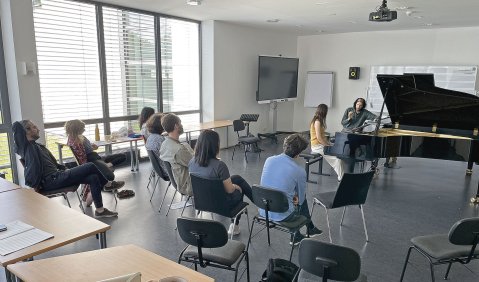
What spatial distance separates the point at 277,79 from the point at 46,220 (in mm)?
7477

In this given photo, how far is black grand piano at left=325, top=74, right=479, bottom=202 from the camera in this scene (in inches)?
182

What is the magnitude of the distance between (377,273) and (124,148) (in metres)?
5.09

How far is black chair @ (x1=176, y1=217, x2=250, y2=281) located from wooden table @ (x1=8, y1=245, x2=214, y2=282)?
1.12ft

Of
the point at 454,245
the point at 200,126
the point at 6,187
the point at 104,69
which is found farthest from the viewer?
the point at 200,126

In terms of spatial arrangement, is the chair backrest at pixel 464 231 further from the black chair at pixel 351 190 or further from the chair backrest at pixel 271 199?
the chair backrest at pixel 271 199

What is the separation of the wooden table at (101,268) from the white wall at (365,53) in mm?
8437

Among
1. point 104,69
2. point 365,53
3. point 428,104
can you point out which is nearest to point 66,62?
point 104,69

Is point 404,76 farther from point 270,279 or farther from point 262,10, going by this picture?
point 270,279

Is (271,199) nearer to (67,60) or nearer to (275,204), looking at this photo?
(275,204)

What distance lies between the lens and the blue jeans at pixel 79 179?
12.1ft

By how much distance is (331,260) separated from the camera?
6.31 feet

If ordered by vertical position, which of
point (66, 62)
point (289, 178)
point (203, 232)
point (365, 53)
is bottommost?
point (203, 232)

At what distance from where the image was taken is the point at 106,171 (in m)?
4.11

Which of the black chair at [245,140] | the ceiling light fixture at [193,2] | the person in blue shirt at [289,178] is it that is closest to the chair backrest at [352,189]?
Answer: the person in blue shirt at [289,178]
